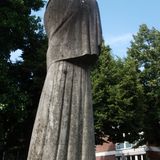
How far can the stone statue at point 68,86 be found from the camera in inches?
198

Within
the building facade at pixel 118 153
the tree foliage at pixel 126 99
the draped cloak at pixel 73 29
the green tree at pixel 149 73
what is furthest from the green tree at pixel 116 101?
the draped cloak at pixel 73 29

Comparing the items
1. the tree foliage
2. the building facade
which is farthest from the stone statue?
the building facade

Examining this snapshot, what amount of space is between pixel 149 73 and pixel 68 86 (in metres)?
33.2

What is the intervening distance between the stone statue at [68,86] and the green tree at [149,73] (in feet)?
92.5

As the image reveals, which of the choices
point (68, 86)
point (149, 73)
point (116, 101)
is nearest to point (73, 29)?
point (68, 86)

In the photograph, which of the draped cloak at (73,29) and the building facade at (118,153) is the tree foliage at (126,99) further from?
the draped cloak at (73,29)

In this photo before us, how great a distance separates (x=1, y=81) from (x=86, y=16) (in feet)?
56.1

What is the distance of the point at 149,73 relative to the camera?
1492 inches

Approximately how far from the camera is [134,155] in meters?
49.7

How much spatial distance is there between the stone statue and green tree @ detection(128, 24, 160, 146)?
28.2m

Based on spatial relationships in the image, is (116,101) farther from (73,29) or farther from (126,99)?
(73,29)

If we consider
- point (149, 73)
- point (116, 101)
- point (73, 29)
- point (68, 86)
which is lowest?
point (68, 86)

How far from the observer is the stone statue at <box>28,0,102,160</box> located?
5.03 m

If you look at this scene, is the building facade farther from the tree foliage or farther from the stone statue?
the stone statue
